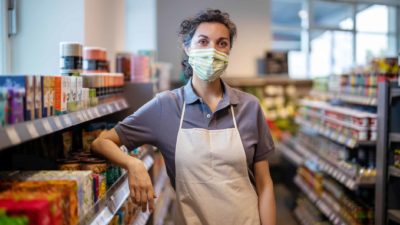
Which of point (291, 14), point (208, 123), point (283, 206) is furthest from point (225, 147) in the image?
point (291, 14)

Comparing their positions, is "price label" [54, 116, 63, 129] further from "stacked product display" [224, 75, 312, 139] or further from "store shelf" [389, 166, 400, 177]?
"stacked product display" [224, 75, 312, 139]

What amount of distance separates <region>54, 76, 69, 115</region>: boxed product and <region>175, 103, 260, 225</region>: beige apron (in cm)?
56

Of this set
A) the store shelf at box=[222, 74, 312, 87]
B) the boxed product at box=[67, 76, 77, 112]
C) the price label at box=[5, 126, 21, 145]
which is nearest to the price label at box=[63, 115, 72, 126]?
the boxed product at box=[67, 76, 77, 112]

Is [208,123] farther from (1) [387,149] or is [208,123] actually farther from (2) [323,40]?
(2) [323,40]

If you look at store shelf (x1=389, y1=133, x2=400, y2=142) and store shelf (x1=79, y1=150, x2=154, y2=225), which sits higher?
store shelf (x1=389, y1=133, x2=400, y2=142)

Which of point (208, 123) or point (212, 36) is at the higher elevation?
point (212, 36)

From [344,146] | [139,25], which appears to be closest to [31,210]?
[344,146]

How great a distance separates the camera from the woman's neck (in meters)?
2.21

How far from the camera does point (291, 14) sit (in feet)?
38.0

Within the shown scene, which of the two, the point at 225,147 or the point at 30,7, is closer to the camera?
the point at 225,147

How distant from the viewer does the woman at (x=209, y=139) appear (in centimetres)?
209

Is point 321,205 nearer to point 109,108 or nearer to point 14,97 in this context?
point 109,108

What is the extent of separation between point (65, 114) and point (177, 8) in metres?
6.97

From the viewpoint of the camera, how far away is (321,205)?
201 inches
